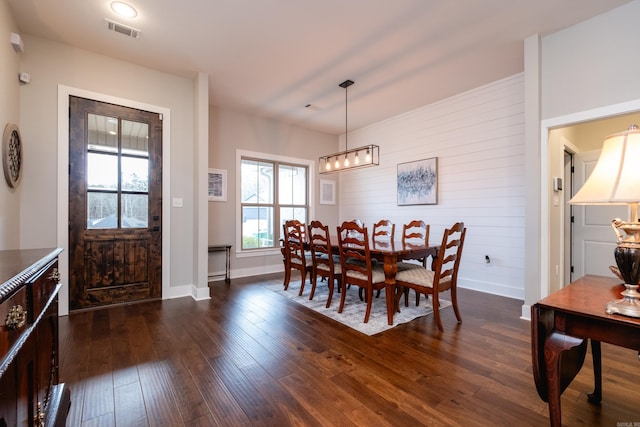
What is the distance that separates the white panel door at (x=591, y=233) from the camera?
3.50 meters

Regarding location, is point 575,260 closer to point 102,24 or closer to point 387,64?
point 387,64

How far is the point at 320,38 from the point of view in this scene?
296cm

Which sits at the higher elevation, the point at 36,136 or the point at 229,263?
the point at 36,136

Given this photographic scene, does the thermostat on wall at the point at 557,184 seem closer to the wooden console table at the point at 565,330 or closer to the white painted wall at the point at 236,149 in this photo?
the wooden console table at the point at 565,330

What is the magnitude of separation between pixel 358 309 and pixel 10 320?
2853mm

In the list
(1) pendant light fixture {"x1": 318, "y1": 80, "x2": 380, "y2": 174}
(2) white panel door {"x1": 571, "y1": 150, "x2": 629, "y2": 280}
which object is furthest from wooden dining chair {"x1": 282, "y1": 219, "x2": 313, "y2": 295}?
(2) white panel door {"x1": 571, "y1": 150, "x2": 629, "y2": 280}

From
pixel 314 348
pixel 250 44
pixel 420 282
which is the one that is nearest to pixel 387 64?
pixel 250 44

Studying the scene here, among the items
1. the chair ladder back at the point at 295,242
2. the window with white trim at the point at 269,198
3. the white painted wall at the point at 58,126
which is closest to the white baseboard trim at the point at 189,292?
the white painted wall at the point at 58,126

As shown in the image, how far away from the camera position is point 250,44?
3.07 meters

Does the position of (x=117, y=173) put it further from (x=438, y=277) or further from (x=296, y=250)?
(x=438, y=277)

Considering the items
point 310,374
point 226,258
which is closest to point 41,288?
point 310,374

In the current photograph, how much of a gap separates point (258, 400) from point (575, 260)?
4366 millimetres

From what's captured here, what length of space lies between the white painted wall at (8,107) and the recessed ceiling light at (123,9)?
812 millimetres

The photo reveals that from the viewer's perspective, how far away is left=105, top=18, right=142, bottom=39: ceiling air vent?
2.71 meters
